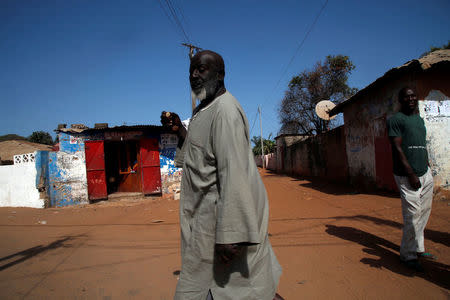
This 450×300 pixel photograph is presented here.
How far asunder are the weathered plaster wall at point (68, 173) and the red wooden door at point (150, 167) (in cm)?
226

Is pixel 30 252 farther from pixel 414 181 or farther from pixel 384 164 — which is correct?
pixel 384 164

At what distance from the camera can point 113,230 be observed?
5312mm

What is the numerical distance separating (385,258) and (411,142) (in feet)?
4.46

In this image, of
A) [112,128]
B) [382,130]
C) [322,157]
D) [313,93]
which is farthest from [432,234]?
[313,93]

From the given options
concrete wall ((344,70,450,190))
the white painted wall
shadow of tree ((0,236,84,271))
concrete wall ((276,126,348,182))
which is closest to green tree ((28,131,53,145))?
the white painted wall

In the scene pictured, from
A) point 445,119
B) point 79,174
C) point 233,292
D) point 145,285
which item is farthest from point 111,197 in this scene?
point 445,119

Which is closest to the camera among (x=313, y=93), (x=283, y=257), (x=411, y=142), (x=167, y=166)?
(x=411, y=142)

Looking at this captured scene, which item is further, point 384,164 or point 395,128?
point 384,164

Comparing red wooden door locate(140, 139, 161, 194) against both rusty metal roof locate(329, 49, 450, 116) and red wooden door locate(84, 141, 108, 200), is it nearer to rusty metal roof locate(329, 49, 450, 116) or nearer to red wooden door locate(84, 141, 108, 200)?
red wooden door locate(84, 141, 108, 200)

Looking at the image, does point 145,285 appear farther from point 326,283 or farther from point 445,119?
point 445,119

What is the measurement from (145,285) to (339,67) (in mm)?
22008

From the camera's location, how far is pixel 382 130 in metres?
6.99

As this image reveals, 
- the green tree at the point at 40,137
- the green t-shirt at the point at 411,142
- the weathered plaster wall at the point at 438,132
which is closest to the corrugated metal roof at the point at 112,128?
the weathered plaster wall at the point at 438,132

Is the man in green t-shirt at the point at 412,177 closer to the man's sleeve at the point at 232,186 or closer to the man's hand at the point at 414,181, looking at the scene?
the man's hand at the point at 414,181
